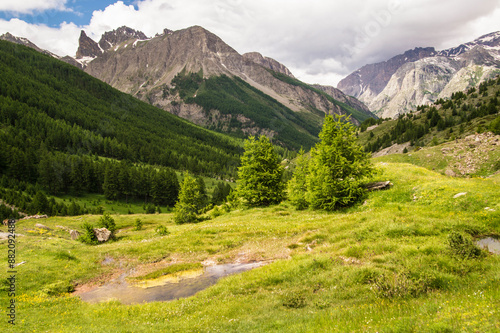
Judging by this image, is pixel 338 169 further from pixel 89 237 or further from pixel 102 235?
pixel 89 237

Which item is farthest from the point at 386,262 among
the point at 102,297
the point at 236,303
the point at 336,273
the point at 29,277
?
the point at 29,277

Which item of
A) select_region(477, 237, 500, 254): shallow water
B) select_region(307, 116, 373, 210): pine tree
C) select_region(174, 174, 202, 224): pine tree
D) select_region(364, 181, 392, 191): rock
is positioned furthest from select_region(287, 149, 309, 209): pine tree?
select_region(174, 174, 202, 224): pine tree

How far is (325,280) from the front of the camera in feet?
42.6

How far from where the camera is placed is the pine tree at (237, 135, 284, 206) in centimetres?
4378

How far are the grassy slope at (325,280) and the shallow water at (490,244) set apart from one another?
3.08 ft

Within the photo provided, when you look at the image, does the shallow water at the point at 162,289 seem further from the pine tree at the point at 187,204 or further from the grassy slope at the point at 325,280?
the pine tree at the point at 187,204

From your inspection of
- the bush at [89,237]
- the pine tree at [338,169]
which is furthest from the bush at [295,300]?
the bush at [89,237]

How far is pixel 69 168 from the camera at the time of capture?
123 metres

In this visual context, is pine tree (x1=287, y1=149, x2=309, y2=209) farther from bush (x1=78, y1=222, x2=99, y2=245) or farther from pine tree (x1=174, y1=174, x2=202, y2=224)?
bush (x1=78, y1=222, x2=99, y2=245)

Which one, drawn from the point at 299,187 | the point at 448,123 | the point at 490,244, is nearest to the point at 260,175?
the point at 299,187

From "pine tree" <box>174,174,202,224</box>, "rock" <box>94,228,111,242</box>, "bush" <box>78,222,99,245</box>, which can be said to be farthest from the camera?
"pine tree" <box>174,174,202,224</box>

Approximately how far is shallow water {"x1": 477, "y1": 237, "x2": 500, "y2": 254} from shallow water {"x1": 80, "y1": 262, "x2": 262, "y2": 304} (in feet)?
44.0

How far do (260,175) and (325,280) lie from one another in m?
31.1

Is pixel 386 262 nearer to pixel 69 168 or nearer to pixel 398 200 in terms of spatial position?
pixel 398 200
